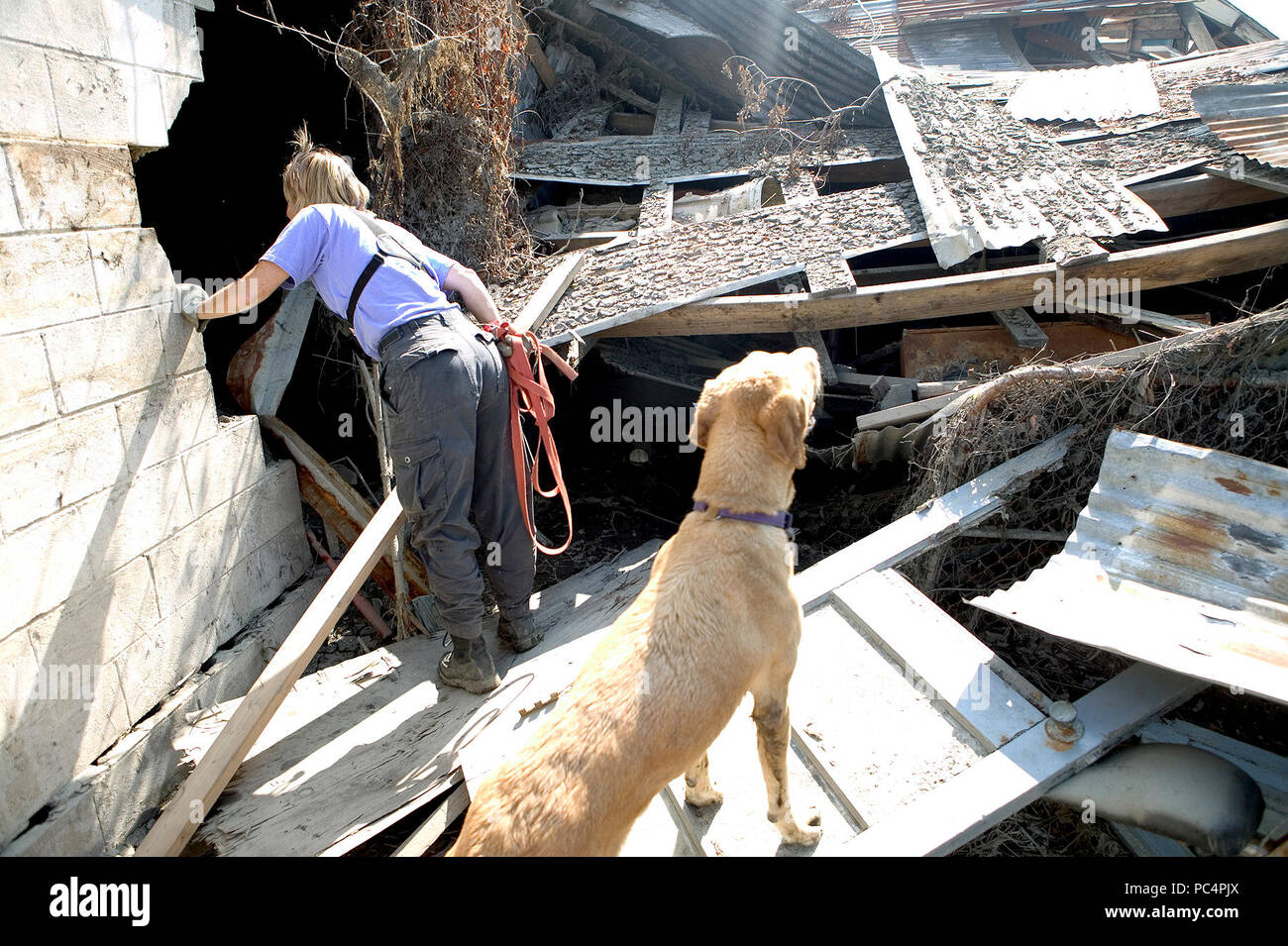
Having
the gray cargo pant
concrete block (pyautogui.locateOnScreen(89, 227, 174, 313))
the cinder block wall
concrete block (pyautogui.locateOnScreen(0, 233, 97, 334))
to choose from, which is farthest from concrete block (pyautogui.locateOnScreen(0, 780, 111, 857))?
concrete block (pyautogui.locateOnScreen(89, 227, 174, 313))

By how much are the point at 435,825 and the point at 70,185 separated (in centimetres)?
315

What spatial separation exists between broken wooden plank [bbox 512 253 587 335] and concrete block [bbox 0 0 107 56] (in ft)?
8.06

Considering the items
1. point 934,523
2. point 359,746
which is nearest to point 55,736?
point 359,746

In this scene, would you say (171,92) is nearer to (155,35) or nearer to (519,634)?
(155,35)

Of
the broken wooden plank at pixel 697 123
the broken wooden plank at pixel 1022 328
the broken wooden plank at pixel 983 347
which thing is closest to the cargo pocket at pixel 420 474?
the broken wooden plank at pixel 983 347

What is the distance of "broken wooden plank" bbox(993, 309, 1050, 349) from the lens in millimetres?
5520

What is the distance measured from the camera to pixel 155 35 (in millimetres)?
3742

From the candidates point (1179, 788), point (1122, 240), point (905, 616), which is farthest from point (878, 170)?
point (1179, 788)

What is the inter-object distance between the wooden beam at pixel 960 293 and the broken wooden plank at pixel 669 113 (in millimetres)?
3810

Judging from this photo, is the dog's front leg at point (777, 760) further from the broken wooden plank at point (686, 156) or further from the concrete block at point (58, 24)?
the broken wooden plank at point (686, 156)

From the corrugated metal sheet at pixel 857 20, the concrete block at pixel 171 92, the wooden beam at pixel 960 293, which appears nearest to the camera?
the concrete block at pixel 171 92

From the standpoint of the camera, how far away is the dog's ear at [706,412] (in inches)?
117

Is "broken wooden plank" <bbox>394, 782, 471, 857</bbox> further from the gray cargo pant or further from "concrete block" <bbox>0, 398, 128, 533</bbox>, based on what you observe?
"concrete block" <bbox>0, 398, 128, 533</bbox>

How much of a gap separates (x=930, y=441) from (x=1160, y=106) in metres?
5.11
